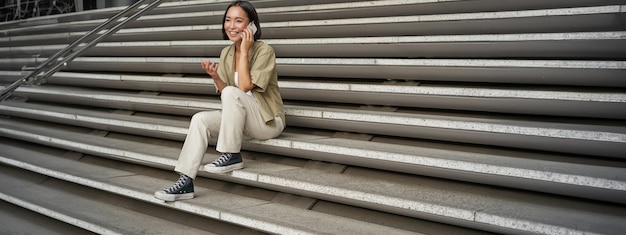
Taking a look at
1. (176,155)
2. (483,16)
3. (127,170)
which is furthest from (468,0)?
(127,170)

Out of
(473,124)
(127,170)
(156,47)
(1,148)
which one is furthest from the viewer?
(156,47)

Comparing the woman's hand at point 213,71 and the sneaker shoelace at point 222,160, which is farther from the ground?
the woman's hand at point 213,71

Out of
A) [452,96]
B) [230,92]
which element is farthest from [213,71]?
[452,96]

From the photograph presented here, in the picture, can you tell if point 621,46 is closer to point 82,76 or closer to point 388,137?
point 388,137

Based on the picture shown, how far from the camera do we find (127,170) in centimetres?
393

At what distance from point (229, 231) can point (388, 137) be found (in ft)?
3.10

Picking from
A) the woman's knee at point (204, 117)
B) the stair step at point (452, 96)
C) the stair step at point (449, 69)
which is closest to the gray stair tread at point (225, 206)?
the woman's knee at point (204, 117)

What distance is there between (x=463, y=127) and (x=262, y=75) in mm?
1009

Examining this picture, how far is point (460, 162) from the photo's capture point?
277 cm

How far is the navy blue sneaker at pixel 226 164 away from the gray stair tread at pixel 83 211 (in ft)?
1.01

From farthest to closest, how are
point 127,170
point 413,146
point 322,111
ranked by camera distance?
point 127,170 → point 322,111 → point 413,146

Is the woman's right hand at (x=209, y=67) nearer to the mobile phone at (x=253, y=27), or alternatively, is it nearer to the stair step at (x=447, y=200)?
the mobile phone at (x=253, y=27)

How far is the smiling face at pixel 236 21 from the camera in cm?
325

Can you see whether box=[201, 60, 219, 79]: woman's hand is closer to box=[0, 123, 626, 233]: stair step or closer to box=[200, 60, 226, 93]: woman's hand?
box=[200, 60, 226, 93]: woman's hand
